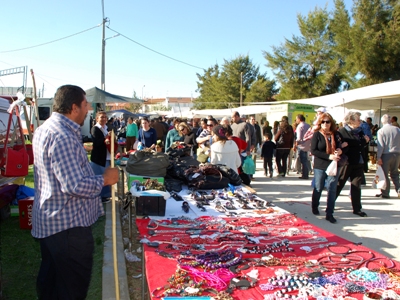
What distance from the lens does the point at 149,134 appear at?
30.2ft

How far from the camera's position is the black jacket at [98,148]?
22.6ft

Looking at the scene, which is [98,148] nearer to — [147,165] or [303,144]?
[147,165]

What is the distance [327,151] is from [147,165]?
3.09 meters

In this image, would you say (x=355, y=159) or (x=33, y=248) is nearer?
(x=33, y=248)

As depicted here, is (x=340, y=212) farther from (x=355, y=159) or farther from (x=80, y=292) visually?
(x=80, y=292)

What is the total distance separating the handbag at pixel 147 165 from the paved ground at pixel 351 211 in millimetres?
2688

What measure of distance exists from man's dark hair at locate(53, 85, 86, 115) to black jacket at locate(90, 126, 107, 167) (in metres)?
4.51

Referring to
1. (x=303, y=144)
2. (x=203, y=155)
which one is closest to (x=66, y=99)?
(x=203, y=155)

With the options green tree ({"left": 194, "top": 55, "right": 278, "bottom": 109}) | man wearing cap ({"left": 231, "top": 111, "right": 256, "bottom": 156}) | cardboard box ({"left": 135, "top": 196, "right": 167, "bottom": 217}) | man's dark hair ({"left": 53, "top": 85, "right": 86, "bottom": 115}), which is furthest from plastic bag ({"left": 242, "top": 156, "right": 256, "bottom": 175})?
green tree ({"left": 194, "top": 55, "right": 278, "bottom": 109})

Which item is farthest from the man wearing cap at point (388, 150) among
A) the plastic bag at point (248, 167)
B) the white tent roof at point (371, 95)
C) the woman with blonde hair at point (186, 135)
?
the woman with blonde hair at point (186, 135)

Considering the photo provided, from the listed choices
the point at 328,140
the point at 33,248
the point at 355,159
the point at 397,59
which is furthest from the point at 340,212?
the point at 397,59

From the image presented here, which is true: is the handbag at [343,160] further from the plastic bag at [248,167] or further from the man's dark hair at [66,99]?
the man's dark hair at [66,99]

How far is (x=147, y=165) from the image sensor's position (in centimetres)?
625

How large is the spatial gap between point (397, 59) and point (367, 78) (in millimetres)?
2092
